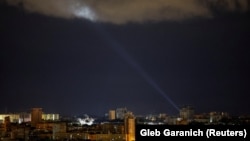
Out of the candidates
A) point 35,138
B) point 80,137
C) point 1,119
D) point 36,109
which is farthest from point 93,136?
point 1,119

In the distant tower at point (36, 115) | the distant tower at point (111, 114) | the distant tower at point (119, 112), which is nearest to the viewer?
the distant tower at point (36, 115)

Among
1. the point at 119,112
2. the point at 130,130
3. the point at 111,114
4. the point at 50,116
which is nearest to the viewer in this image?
the point at 130,130

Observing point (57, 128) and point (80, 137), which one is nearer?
point (80, 137)

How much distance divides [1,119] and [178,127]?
59.8 meters

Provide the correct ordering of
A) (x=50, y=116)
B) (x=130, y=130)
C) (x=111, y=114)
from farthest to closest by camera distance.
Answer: (x=50, y=116) < (x=111, y=114) < (x=130, y=130)

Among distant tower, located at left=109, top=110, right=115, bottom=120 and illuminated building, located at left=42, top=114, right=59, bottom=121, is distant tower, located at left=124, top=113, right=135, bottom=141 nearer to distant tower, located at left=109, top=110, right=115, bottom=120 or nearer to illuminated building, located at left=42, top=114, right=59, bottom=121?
distant tower, located at left=109, top=110, right=115, bottom=120

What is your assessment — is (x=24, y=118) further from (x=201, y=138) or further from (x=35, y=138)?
(x=201, y=138)

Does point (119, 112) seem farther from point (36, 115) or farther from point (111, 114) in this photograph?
point (36, 115)

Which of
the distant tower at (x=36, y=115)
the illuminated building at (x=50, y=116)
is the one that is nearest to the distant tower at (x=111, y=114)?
the illuminated building at (x=50, y=116)

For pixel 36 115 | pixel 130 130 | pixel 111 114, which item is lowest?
pixel 130 130

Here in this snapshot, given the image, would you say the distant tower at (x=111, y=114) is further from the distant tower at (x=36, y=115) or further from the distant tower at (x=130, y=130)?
the distant tower at (x=130, y=130)

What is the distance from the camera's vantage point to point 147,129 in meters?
5.39

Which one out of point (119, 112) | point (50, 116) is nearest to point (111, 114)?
point (119, 112)

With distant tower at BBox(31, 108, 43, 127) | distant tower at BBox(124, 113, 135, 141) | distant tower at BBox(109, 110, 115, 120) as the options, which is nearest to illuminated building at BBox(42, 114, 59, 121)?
distant tower at BBox(109, 110, 115, 120)
